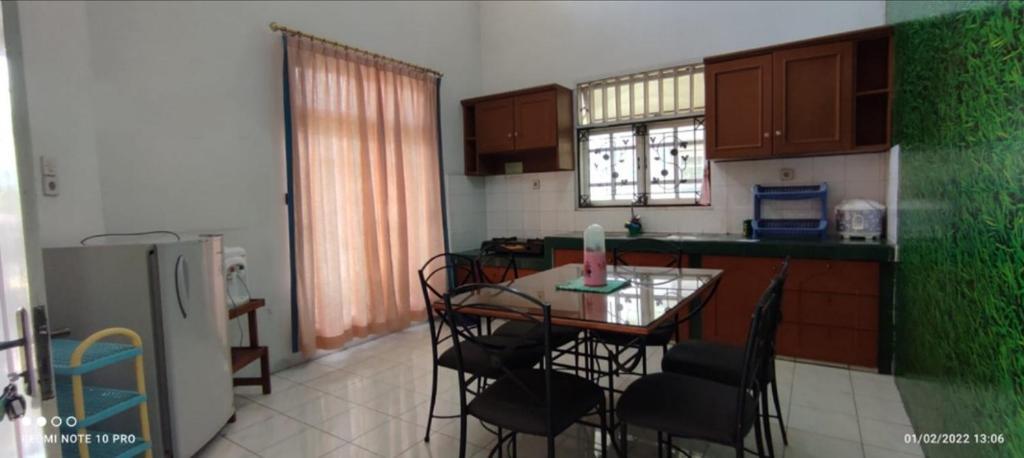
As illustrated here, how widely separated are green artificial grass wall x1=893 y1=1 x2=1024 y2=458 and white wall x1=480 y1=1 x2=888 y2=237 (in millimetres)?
997

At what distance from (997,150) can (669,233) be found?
2.88m

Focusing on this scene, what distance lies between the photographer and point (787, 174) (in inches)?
145

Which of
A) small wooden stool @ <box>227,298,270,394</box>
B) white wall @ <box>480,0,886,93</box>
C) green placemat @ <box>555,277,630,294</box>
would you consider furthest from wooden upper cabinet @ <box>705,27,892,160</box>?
small wooden stool @ <box>227,298,270,394</box>

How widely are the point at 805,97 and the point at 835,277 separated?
1204 mm

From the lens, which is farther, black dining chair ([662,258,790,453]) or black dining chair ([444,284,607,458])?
black dining chair ([662,258,790,453])

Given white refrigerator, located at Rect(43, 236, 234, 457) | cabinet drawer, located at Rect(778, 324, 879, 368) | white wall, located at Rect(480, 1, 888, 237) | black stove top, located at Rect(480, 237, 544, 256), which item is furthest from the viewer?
black stove top, located at Rect(480, 237, 544, 256)

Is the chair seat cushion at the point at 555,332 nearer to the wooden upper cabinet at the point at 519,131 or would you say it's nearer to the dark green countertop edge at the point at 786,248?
the dark green countertop edge at the point at 786,248

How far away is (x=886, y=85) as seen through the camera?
3.28 metres

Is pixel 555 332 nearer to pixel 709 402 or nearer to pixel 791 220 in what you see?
pixel 709 402

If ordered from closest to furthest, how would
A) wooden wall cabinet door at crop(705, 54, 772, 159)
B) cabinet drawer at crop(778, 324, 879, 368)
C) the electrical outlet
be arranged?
cabinet drawer at crop(778, 324, 879, 368) < wooden wall cabinet door at crop(705, 54, 772, 159) < the electrical outlet

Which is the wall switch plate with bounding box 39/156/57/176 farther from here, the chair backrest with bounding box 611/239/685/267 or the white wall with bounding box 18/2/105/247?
the chair backrest with bounding box 611/239/685/267

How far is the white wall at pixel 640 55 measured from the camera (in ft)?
11.6

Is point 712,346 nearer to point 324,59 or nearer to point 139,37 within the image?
point 324,59

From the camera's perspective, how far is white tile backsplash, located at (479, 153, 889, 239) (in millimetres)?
3466
